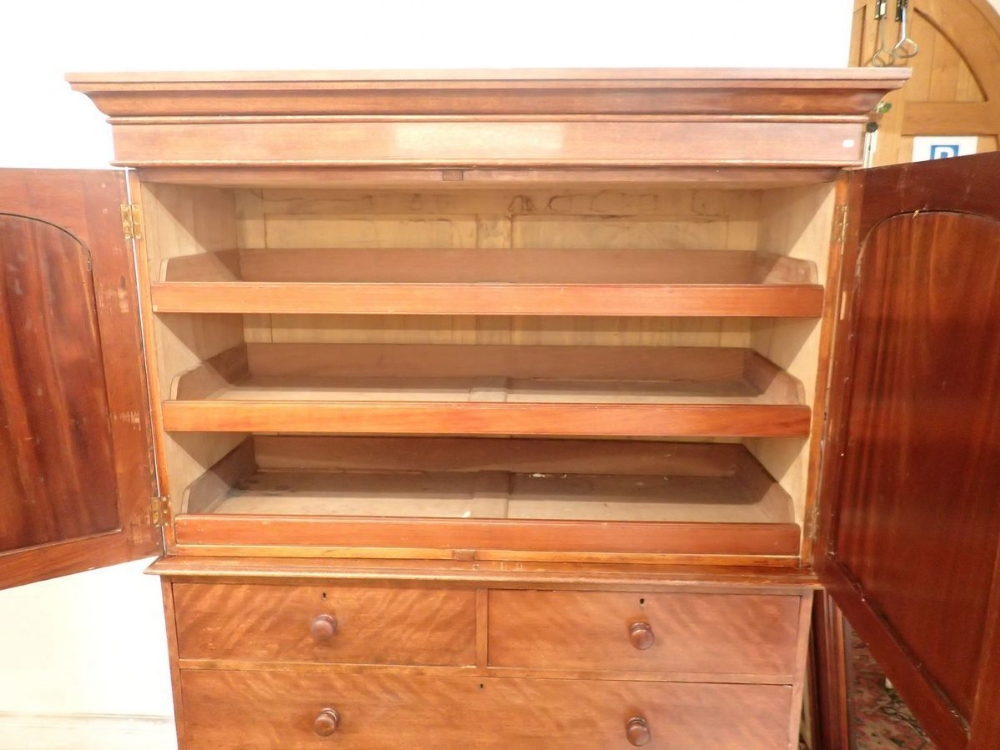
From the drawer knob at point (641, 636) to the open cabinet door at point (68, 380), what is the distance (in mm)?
875

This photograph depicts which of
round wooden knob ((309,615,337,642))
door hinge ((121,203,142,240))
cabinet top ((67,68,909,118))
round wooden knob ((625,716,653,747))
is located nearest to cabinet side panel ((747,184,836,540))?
cabinet top ((67,68,909,118))

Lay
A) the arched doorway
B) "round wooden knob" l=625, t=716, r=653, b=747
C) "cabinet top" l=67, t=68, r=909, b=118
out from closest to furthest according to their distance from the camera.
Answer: "cabinet top" l=67, t=68, r=909, b=118
"round wooden knob" l=625, t=716, r=653, b=747
the arched doorway

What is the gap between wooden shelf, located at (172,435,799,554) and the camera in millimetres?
1139

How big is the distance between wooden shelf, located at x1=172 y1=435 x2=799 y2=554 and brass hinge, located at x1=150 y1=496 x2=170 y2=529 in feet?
0.12

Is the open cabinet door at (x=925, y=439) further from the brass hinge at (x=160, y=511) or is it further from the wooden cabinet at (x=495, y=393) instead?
the brass hinge at (x=160, y=511)

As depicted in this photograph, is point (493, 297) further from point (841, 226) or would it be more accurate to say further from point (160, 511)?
Answer: point (160, 511)

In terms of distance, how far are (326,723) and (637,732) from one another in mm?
562

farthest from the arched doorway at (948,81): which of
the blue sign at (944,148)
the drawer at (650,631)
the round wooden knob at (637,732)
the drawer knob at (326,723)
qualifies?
the drawer knob at (326,723)

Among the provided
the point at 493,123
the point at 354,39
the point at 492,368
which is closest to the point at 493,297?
the point at 493,123

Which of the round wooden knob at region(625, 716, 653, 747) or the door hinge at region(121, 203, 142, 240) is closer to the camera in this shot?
the door hinge at region(121, 203, 142, 240)

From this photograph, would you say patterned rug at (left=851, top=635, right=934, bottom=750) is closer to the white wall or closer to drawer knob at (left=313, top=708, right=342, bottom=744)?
drawer knob at (left=313, top=708, right=342, bottom=744)

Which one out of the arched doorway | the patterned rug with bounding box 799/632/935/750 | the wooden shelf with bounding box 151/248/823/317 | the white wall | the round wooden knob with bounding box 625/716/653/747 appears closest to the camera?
the wooden shelf with bounding box 151/248/823/317

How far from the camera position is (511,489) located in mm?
1384

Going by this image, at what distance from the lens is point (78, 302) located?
3.29ft
